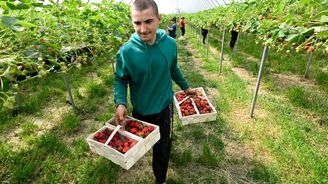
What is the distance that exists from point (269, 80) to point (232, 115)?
6.95 ft

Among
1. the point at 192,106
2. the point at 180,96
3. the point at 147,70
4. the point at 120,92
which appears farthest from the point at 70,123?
the point at 147,70

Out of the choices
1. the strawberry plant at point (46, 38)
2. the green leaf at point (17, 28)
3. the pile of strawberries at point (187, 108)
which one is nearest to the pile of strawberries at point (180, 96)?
the pile of strawberries at point (187, 108)

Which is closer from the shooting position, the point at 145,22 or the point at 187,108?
the point at 145,22

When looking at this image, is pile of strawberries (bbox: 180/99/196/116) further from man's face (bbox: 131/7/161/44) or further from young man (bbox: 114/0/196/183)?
man's face (bbox: 131/7/161/44)

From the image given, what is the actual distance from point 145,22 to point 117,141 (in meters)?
0.99

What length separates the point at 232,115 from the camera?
150 inches

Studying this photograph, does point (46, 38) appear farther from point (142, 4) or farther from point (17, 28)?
point (142, 4)

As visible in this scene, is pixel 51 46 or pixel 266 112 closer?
pixel 51 46

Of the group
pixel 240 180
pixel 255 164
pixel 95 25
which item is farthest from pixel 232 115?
pixel 95 25

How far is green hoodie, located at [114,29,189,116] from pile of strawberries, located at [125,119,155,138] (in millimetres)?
111

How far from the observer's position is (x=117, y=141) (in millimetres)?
1841

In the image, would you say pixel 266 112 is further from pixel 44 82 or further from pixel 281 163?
pixel 44 82

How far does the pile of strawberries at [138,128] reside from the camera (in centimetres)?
183

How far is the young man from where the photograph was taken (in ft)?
5.29
